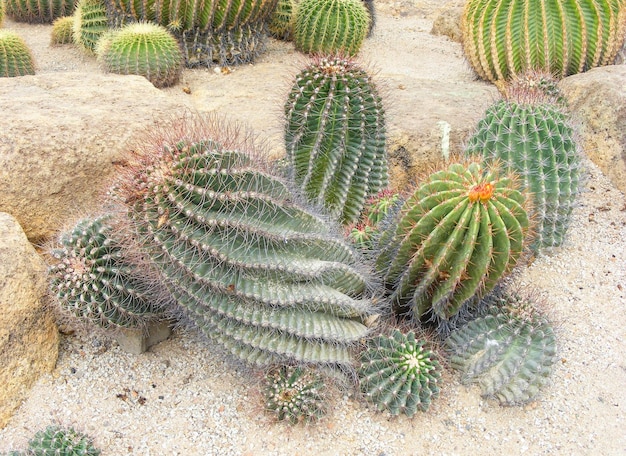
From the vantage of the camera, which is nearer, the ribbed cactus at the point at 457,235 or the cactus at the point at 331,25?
the ribbed cactus at the point at 457,235

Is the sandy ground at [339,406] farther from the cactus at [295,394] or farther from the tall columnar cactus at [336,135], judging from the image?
the tall columnar cactus at [336,135]

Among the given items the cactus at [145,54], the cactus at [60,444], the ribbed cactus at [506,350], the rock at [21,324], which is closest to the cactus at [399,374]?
the ribbed cactus at [506,350]

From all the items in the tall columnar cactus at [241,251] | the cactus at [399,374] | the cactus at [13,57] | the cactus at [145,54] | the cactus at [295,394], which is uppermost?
the tall columnar cactus at [241,251]

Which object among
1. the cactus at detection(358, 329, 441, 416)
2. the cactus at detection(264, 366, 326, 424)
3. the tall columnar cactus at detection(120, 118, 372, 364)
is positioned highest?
the tall columnar cactus at detection(120, 118, 372, 364)

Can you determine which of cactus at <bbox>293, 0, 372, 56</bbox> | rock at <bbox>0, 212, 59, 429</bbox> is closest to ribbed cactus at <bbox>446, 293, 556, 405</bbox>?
rock at <bbox>0, 212, 59, 429</bbox>

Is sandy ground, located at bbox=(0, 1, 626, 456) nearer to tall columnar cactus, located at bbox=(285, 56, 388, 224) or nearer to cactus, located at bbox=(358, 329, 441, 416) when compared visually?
cactus, located at bbox=(358, 329, 441, 416)

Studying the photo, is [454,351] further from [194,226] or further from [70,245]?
[70,245]

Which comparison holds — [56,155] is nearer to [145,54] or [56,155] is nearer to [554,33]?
[145,54]
